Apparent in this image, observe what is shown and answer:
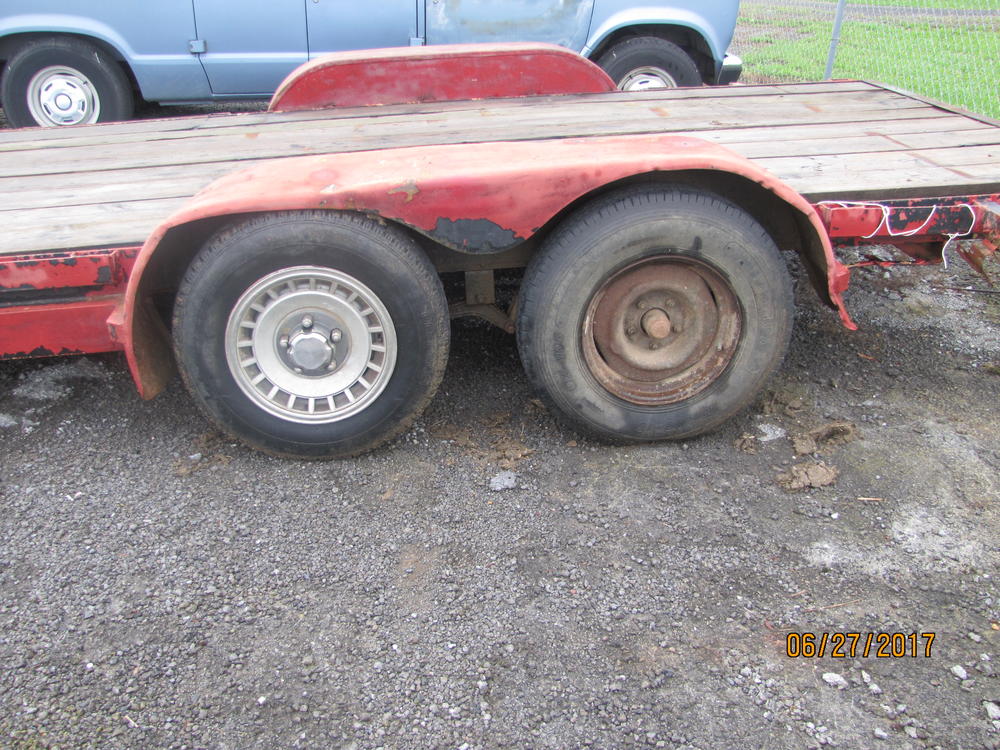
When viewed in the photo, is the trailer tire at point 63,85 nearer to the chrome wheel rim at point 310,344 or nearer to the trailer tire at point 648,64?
the trailer tire at point 648,64

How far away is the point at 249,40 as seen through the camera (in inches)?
256

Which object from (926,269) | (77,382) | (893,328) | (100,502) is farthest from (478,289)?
(926,269)

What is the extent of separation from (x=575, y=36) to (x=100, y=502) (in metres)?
5.16

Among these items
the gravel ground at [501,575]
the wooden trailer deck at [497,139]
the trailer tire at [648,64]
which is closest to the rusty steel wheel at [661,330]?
the gravel ground at [501,575]

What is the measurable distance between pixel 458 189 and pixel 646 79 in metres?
4.48

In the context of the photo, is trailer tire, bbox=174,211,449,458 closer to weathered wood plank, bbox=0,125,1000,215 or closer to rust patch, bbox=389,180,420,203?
rust patch, bbox=389,180,420,203

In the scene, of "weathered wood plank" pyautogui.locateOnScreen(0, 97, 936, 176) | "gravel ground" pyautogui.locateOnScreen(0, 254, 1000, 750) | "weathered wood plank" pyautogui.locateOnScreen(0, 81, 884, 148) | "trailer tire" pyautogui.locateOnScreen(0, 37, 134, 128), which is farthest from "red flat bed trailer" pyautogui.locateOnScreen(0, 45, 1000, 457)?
"trailer tire" pyautogui.locateOnScreen(0, 37, 134, 128)

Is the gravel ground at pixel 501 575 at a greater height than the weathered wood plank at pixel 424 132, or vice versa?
the weathered wood plank at pixel 424 132

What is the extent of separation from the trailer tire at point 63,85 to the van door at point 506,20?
8.73ft

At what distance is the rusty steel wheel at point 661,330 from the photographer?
300 cm

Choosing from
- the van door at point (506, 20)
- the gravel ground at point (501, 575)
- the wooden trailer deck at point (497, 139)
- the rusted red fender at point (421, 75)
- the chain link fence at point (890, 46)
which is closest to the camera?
the gravel ground at point (501, 575)

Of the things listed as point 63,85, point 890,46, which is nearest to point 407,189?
point 63,85

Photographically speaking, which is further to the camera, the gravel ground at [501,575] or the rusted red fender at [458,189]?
the rusted red fender at [458,189]

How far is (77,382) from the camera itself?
144 inches
